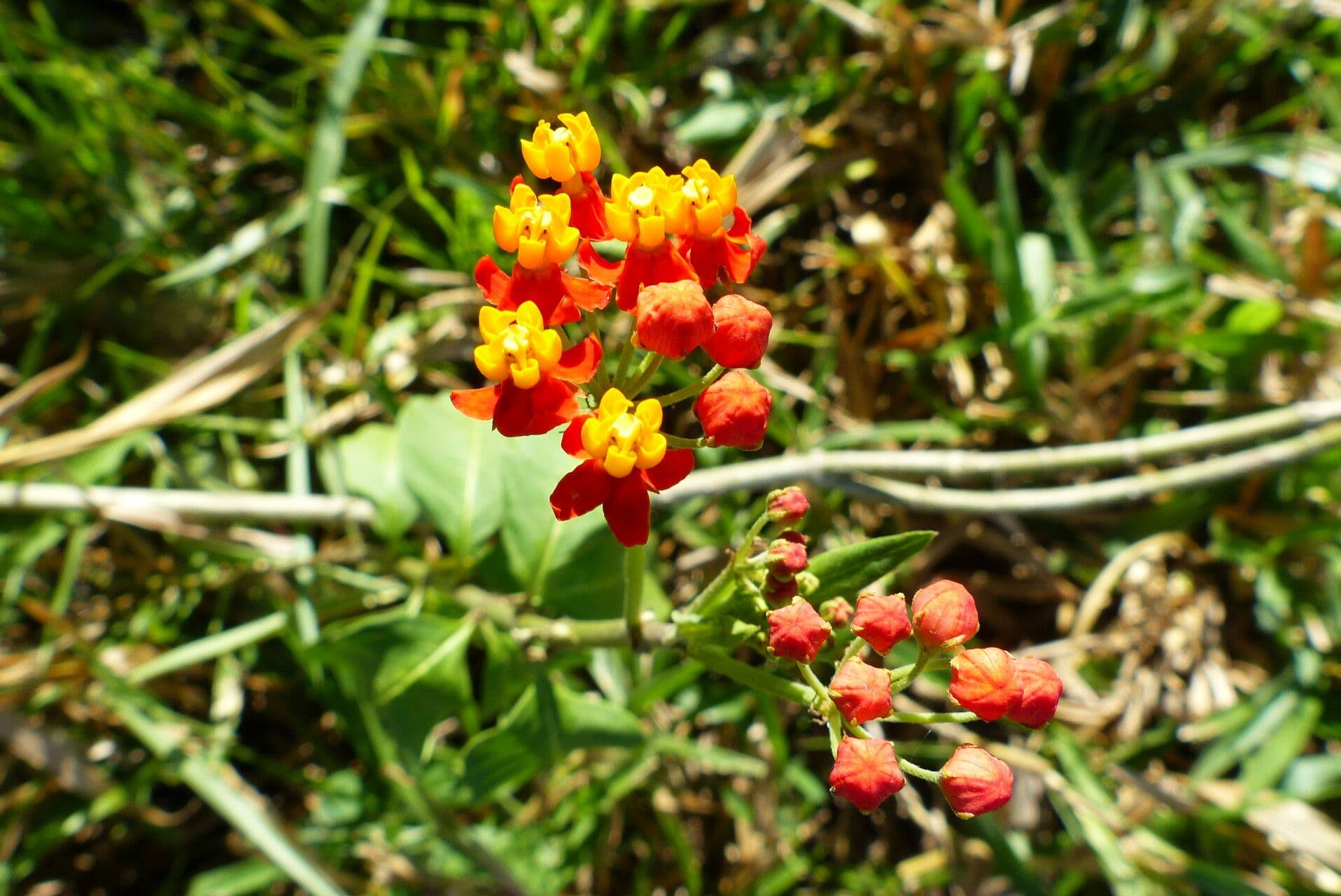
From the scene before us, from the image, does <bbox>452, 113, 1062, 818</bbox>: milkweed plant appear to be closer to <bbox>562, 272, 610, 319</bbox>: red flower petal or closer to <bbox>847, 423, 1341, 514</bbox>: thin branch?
<bbox>562, 272, 610, 319</bbox>: red flower petal

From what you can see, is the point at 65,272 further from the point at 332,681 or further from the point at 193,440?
the point at 332,681

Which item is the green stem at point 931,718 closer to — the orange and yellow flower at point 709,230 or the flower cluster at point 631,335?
the flower cluster at point 631,335

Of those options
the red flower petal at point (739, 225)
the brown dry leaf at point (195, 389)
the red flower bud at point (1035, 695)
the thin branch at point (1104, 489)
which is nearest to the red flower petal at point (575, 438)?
the red flower petal at point (739, 225)

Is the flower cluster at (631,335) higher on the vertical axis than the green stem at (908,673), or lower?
higher

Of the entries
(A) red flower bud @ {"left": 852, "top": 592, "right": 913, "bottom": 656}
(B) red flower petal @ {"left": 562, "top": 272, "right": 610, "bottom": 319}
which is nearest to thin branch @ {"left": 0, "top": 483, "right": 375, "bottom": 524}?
(B) red flower petal @ {"left": 562, "top": 272, "right": 610, "bottom": 319}

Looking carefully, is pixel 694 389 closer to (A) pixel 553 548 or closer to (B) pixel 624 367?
(B) pixel 624 367

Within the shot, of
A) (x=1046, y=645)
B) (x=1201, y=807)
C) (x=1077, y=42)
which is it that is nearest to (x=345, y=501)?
(x=1046, y=645)

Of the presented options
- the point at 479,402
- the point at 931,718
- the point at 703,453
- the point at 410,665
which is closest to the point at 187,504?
the point at 410,665

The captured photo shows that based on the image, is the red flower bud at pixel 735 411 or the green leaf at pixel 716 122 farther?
the green leaf at pixel 716 122
